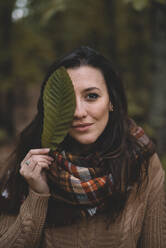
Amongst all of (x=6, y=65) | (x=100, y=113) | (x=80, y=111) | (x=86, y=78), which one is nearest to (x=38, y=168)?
(x=80, y=111)

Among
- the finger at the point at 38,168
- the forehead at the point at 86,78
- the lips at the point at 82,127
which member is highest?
the forehead at the point at 86,78

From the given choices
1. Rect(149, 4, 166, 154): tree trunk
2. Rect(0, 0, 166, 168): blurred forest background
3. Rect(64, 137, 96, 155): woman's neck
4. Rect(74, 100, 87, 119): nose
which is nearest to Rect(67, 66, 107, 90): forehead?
Rect(74, 100, 87, 119): nose

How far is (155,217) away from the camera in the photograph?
1577mm

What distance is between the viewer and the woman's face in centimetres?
144

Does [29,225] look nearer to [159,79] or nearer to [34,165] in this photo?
[34,165]

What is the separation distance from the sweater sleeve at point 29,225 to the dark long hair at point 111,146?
0.68ft

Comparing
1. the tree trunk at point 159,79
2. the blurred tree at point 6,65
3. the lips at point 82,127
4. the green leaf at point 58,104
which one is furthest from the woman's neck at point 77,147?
the blurred tree at point 6,65

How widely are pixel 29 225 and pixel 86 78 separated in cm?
103

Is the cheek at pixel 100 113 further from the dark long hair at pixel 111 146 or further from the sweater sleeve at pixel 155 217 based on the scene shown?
the sweater sleeve at pixel 155 217

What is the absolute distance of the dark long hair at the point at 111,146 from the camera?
1.53 metres

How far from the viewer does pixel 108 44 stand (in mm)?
7172

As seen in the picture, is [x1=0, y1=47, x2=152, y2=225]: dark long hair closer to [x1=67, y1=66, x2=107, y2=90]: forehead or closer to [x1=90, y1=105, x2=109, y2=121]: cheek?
[x1=67, y1=66, x2=107, y2=90]: forehead

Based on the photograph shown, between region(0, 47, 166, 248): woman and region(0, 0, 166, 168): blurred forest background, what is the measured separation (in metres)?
2.09

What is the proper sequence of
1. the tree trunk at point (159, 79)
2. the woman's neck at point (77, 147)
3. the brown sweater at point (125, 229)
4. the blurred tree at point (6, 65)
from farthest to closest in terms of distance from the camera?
the blurred tree at point (6, 65)
the tree trunk at point (159, 79)
the woman's neck at point (77, 147)
the brown sweater at point (125, 229)
